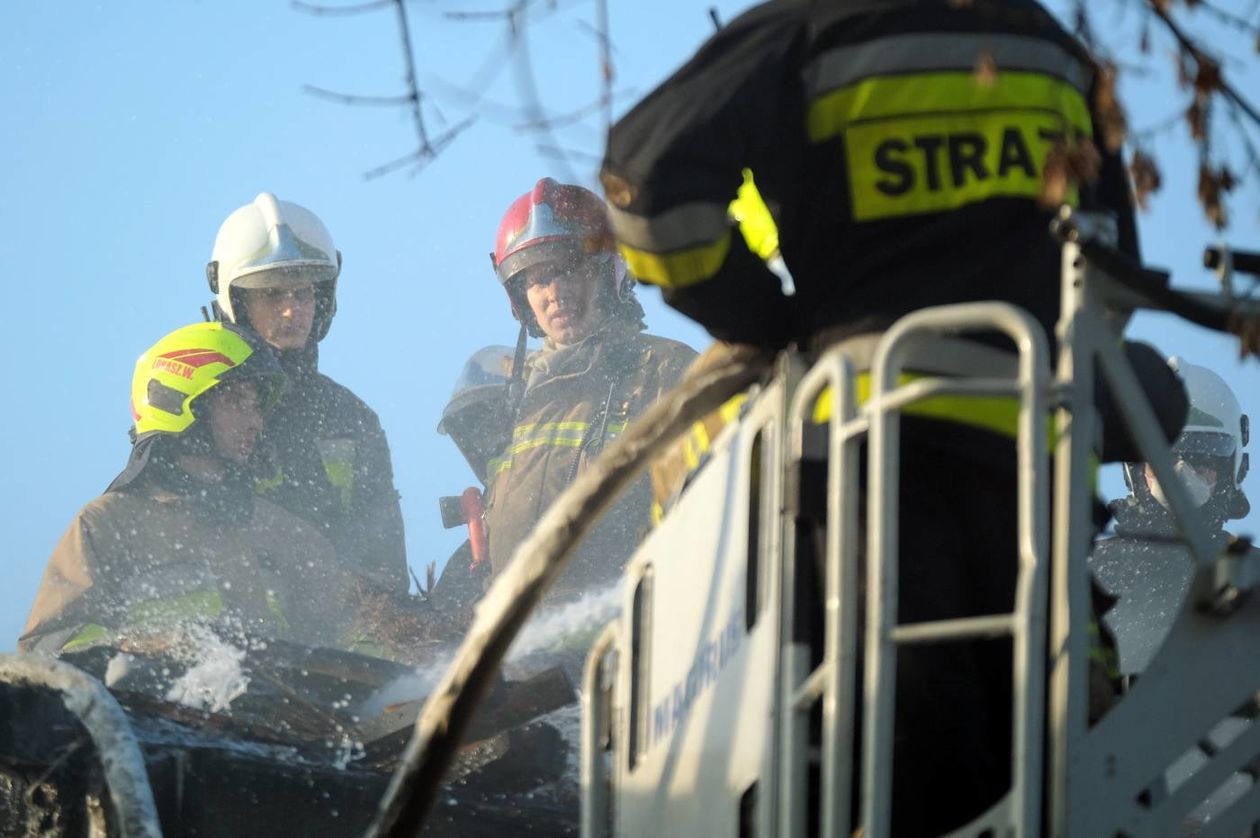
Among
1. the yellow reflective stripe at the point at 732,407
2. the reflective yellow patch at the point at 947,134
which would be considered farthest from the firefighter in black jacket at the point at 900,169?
the yellow reflective stripe at the point at 732,407

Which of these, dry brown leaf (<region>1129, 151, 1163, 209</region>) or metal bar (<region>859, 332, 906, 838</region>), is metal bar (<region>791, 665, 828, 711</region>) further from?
dry brown leaf (<region>1129, 151, 1163, 209</region>)

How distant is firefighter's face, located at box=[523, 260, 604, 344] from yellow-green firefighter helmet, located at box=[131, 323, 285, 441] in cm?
140

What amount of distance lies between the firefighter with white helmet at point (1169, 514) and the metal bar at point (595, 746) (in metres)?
2.19

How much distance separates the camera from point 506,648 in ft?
11.4

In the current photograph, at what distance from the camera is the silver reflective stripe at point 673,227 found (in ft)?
10.9

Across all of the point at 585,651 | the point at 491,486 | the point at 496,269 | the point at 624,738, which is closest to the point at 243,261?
the point at 496,269

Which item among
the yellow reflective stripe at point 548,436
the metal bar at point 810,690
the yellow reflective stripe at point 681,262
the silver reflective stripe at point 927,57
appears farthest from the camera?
the yellow reflective stripe at point 548,436

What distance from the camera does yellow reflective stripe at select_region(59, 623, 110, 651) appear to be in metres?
8.84

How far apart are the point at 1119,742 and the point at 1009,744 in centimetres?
31

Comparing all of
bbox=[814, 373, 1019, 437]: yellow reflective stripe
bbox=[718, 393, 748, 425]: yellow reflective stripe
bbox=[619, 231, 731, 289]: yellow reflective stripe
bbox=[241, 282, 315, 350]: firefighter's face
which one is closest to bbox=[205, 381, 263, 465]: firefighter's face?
bbox=[241, 282, 315, 350]: firefighter's face

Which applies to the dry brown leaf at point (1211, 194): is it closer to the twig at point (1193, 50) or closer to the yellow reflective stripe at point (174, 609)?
the twig at point (1193, 50)

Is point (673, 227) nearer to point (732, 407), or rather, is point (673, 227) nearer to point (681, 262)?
point (681, 262)

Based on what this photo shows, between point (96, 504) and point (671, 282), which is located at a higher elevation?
point (671, 282)

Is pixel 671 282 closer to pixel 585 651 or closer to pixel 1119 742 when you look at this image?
pixel 1119 742
